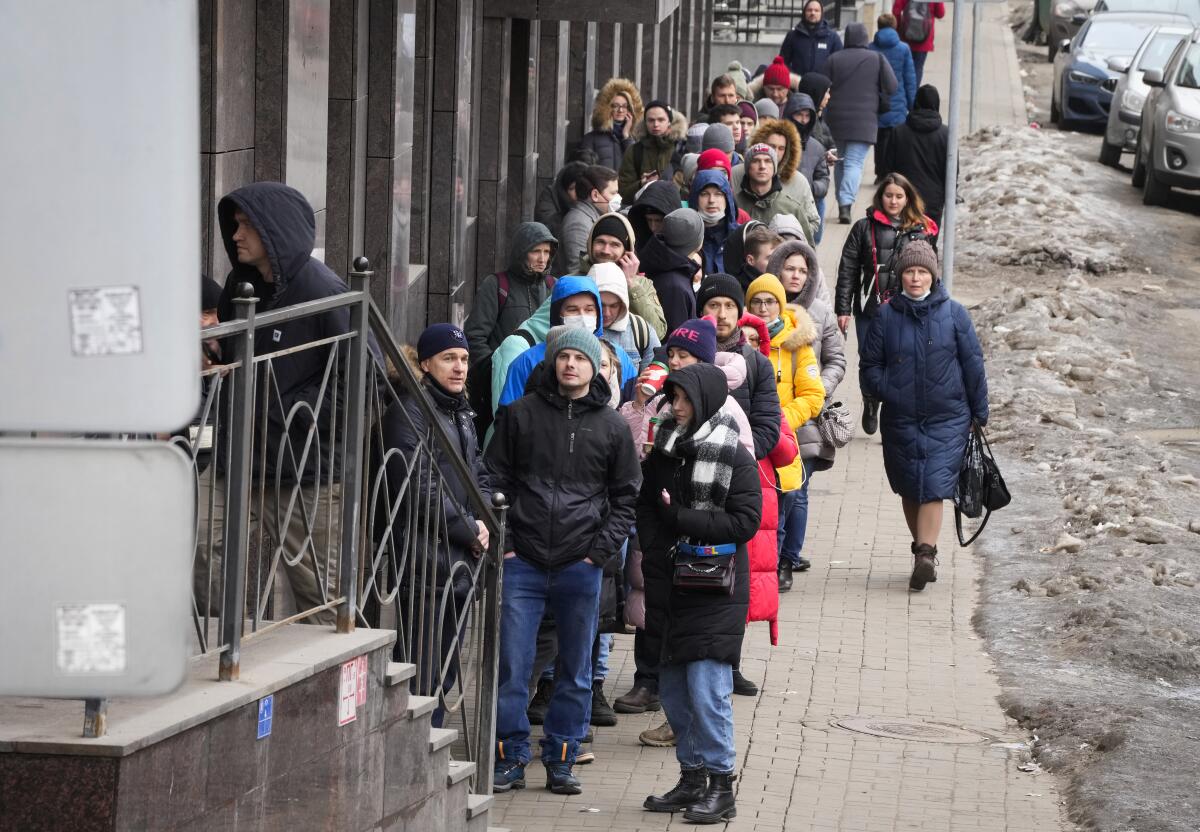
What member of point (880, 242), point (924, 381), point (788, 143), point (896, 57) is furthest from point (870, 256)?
point (896, 57)

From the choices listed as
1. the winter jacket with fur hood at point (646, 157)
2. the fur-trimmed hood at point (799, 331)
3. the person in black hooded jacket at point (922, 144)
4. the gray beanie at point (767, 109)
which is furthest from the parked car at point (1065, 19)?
the fur-trimmed hood at point (799, 331)

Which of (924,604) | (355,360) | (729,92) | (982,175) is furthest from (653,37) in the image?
(355,360)

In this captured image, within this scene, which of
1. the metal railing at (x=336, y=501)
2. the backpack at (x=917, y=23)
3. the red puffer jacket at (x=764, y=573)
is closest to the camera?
the metal railing at (x=336, y=501)

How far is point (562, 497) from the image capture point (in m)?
7.04

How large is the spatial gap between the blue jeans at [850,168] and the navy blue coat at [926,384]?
1215 cm

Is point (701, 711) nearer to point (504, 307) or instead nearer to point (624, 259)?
point (624, 259)

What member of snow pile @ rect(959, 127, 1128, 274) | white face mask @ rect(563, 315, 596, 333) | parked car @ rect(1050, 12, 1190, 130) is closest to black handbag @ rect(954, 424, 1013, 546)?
white face mask @ rect(563, 315, 596, 333)

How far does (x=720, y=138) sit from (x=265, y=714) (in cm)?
1064

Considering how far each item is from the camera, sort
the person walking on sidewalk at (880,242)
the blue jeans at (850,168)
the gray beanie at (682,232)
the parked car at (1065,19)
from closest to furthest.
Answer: the gray beanie at (682,232) < the person walking on sidewalk at (880,242) < the blue jeans at (850,168) < the parked car at (1065,19)

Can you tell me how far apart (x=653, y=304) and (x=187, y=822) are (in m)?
6.02

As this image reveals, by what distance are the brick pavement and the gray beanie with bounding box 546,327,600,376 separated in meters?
1.61

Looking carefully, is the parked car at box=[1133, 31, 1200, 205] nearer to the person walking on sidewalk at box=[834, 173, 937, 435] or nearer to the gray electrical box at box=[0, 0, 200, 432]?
the person walking on sidewalk at box=[834, 173, 937, 435]

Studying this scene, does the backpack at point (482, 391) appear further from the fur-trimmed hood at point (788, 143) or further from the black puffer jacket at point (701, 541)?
the fur-trimmed hood at point (788, 143)

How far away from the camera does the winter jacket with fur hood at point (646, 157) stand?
14.8 meters
